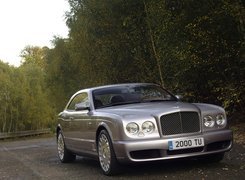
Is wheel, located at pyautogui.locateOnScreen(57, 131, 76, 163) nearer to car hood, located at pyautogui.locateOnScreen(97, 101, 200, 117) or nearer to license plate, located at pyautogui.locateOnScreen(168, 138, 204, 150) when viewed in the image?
car hood, located at pyautogui.locateOnScreen(97, 101, 200, 117)

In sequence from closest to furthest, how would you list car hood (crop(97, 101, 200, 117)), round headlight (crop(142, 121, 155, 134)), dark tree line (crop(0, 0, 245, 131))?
round headlight (crop(142, 121, 155, 134)), car hood (crop(97, 101, 200, 117)), dark tree line (crop(0, 0, 245, 131))

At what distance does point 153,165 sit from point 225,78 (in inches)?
254

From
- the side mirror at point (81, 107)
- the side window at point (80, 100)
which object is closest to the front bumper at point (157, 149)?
the side mirror at point (81, 107)

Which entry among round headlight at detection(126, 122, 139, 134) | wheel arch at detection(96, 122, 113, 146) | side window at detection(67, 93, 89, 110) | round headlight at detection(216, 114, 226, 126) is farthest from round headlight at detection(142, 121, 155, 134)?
side window at detection(67, 93, 89, 110)

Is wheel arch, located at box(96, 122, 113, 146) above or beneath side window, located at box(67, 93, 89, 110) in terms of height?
beneath

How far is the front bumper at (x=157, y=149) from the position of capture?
25.4 feet

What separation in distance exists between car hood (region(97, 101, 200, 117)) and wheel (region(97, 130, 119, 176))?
433 millimetres

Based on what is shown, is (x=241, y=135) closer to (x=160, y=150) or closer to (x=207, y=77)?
(x=207, y=77)

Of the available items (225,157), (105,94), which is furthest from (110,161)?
(225,157)

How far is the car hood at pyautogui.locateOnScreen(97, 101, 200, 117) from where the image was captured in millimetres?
8000

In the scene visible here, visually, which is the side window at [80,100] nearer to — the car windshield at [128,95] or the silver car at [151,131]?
the car windshield at [128,95]

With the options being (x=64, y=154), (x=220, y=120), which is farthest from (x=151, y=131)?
(x=64, y=154)

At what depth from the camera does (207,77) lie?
15578 millimetres

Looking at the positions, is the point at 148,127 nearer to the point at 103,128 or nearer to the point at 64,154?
the point at 103,128
